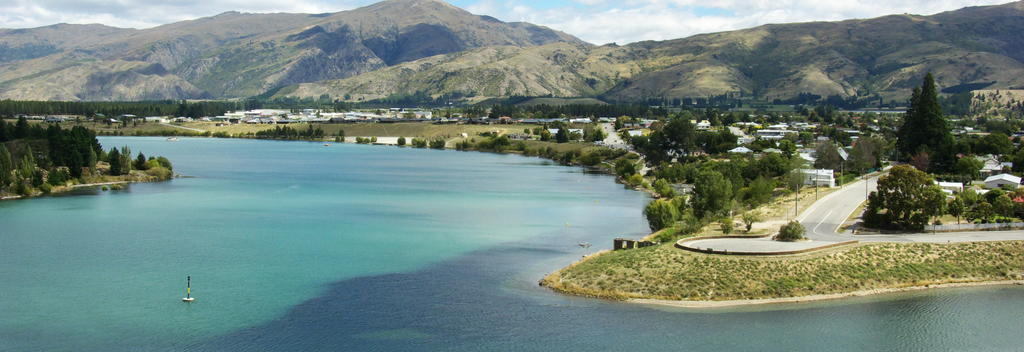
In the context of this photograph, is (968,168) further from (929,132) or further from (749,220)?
(749,220)

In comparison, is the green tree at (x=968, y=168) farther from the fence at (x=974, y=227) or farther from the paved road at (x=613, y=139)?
the paved road at (x=613, y=139)

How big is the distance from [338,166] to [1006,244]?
289 ft

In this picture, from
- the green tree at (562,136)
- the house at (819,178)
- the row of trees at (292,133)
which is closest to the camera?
the house at (819,178)

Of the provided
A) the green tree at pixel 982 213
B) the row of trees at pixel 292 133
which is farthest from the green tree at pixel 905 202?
the row of trees at pixel 292 133

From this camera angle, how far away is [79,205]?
237ft

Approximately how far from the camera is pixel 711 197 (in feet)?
174

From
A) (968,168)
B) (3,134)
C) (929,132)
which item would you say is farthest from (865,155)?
(3,134)

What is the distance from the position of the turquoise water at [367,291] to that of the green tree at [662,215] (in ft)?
6.48

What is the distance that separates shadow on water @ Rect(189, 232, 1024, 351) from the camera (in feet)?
105

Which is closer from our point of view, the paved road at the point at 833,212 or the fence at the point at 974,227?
the paved road at the point at 833,212

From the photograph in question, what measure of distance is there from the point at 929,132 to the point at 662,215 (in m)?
38.3

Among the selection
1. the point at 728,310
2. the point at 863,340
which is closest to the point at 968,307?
the point at 863,340

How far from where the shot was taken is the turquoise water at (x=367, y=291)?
3247 centimetres

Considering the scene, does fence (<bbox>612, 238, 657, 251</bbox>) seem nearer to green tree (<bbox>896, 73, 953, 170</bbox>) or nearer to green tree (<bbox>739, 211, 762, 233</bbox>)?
green tree (<bbox>739, 211, 762, 233</bbox>)
